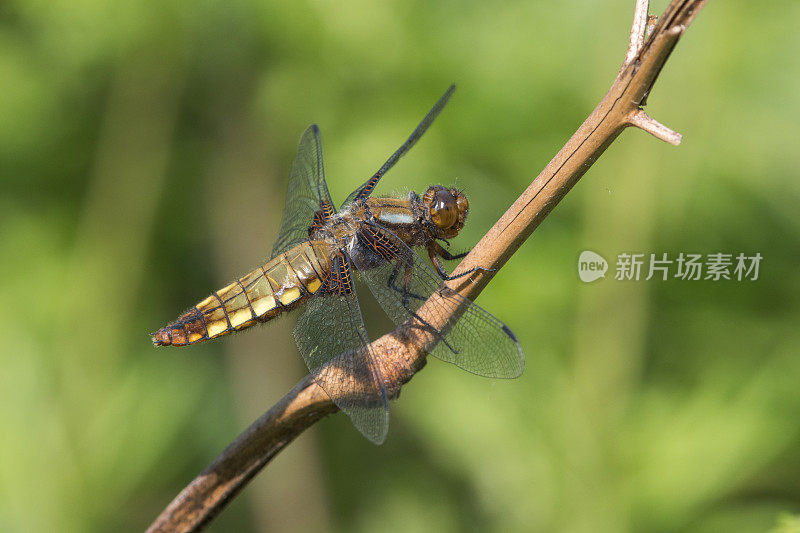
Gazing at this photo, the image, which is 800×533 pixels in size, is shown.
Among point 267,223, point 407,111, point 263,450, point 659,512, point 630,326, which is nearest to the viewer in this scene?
point 263,450

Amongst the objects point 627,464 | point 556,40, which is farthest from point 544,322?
point 556,40

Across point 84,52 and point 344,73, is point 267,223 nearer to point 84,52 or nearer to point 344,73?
point 344,73

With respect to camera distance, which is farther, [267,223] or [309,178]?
[267,223]

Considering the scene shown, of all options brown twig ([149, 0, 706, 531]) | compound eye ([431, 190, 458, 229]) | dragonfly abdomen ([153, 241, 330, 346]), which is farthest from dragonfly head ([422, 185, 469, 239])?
brown twig ([149, 0, 706, 531])

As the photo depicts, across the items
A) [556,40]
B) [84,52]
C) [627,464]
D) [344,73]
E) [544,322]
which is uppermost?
[84,52]

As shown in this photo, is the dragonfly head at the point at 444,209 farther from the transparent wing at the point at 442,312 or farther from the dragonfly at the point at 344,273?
the transparent wing at the point at 442,312

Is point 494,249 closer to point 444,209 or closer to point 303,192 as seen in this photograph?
point 444,209

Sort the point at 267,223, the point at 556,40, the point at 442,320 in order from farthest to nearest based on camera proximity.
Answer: the point at 267,223 < the point at 556,40 < the point at 442,320
